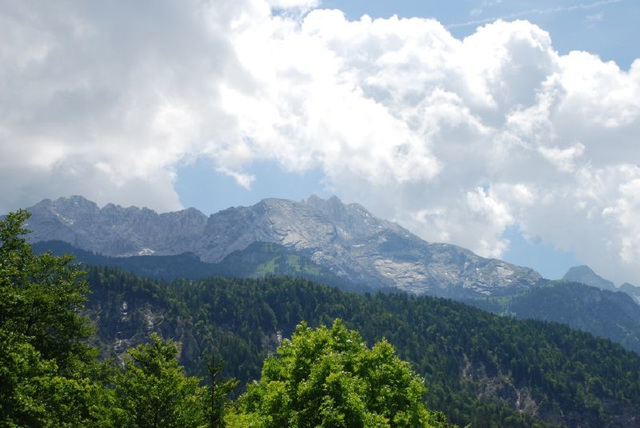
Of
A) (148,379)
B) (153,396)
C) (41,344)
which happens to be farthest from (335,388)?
(41,344)

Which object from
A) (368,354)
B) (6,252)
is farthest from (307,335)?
(6,252)

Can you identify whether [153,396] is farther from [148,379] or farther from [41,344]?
[41,344]

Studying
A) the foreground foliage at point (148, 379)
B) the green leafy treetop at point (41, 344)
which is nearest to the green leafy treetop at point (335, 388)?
the foreground foliage at point (148, 379)

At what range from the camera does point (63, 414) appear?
37.5m

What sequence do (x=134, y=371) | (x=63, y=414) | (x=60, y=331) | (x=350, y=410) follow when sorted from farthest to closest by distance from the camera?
(x=60, y=331) → (x=134, y=371) → (x=63, y=414) → (x=350, y=410)

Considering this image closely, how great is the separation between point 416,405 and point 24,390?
89.7 ft

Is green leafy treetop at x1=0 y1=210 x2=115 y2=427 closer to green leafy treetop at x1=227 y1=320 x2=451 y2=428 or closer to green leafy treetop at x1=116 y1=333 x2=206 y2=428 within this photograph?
green leafy treetop at x1=116 y1=333 x2=206 y2=428

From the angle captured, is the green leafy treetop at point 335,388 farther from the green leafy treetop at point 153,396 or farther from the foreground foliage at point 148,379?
the green leafy treetop at point 153,396

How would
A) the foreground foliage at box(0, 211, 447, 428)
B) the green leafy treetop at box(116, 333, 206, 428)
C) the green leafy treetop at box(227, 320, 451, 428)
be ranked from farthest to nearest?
the green leafy treetop at box(116, 333, 206, 428) < the foreground foliage at box(0, 211, 447, 428) < the green leafy treetop at box(227, 320, 451, 428)

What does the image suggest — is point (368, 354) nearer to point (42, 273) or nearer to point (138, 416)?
point (138, 416)

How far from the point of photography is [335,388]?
104 feet

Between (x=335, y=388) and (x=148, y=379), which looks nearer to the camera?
(x=335, y=388)

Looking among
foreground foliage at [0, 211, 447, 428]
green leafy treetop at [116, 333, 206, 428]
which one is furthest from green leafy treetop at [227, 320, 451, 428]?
green leafy treetop at [116, 333, 206, 428]

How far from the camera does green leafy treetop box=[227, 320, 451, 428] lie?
31391 millimetres
